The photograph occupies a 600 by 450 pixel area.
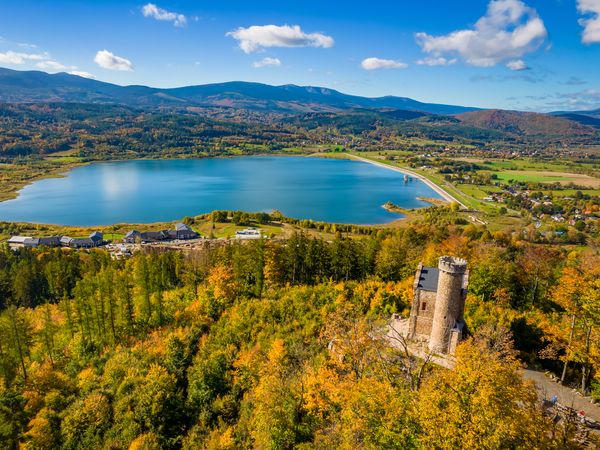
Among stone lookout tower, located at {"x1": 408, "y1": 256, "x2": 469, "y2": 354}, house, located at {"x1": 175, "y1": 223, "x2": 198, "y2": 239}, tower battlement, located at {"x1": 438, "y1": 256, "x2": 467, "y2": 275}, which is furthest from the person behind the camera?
house, located at {"x1": 175, "y1": 223, "x2": 198, "y2": 239}

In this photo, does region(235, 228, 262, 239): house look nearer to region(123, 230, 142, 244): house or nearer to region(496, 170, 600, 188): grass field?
region(123, 230, 142, 244): house

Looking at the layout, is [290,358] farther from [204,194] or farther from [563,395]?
[204,194]

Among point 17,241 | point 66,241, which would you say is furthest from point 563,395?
point 17,241

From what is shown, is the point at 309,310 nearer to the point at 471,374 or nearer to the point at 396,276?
the point at 396,276

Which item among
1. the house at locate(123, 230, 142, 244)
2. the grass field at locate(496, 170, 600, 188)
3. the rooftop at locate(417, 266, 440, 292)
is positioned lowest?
the house at locate(123, 230, 142, 244)

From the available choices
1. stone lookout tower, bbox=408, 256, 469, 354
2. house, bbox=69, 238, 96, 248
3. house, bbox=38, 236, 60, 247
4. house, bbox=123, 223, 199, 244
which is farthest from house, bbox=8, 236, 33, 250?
stone lookout tower, bbox=408, 256, 469, 354

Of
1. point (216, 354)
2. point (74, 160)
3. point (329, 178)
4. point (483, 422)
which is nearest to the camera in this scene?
point (483, 422)

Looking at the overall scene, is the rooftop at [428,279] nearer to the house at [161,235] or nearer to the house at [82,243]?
the house at [161,235]

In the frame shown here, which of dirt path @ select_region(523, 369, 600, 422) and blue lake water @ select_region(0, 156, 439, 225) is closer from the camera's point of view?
dirt path @ select_region(523, 369, 600, 422)

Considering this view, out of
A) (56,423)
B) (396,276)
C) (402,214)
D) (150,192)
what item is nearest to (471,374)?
(56,423)
